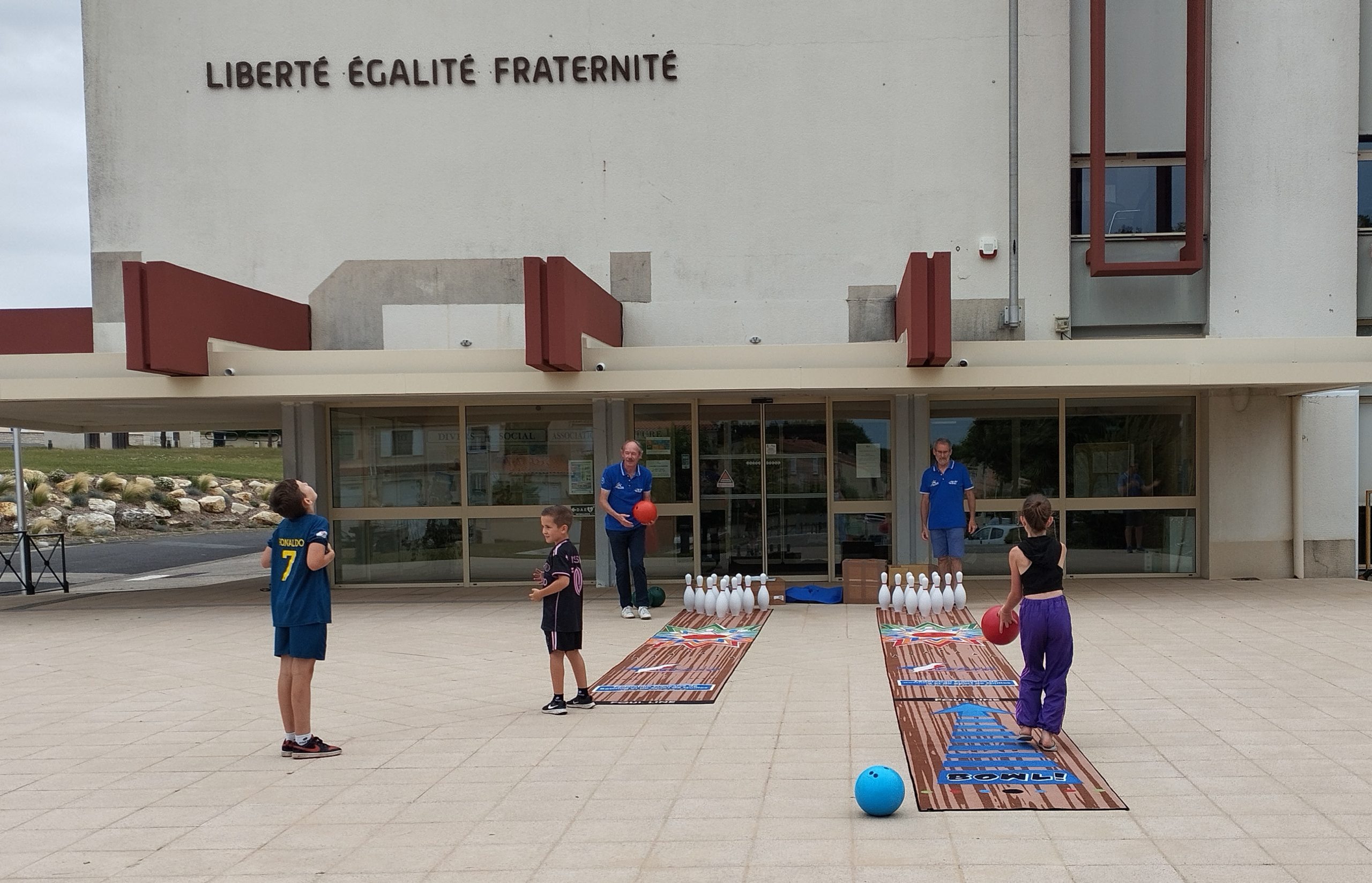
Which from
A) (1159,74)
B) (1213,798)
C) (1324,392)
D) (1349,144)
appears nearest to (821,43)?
(1159,74)

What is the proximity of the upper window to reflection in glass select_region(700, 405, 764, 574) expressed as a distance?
191 inches

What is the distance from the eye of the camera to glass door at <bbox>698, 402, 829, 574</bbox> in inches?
525

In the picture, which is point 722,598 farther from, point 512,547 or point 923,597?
point 512,547

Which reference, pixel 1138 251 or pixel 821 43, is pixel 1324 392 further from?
pixel 821 43

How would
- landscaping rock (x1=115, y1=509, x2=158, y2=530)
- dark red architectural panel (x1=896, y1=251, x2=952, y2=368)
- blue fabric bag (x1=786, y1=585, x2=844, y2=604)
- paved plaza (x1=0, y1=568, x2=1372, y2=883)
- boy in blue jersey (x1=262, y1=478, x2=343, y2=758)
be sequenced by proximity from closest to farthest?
1. paved plaza (x1=0, y1=568, x2=1372, y2=883)
2. boy in blue jersey (x1=262, y1=478, x2=343, y2=758)
3. dark red architectural panel (x1=896, y1=251, x2=952, y2=368)
4. blue fabric bag (x1=786, y1=585, x2=844, y2=604)
5. landscaping rock (x1=115, y1=509, x2=158, y2=530)

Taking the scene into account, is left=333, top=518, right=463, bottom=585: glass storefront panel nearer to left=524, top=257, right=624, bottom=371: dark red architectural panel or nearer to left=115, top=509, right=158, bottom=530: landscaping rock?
left=524, top=257, right=624, bottom=371: dark red architectural panel

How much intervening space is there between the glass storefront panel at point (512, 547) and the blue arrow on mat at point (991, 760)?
7.88m

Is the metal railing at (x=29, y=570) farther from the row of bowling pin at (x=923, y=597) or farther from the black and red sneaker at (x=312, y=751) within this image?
the row of bowling pin at (x=923, y=597)

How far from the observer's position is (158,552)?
74.5 ft

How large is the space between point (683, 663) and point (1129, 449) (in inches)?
302

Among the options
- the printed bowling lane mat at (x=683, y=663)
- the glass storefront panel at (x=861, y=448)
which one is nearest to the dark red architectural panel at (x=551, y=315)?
the printed bowling lane mat at (x=683, y=663)

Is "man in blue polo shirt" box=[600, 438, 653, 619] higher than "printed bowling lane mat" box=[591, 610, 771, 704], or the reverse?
"man in blue polo shirt" box=[600, 438, 653, 619]

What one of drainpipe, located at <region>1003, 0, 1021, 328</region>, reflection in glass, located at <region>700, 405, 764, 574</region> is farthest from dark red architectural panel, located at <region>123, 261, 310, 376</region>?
drainpipe, located at <region>1003, 0, 1021, 328</region>

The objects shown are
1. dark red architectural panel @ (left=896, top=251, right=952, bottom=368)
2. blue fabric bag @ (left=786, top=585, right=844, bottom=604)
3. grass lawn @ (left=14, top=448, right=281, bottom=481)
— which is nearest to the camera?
dark red architectural panel @ (left=896, top=251, right=952, bottom=368)
